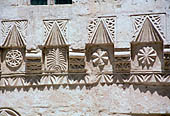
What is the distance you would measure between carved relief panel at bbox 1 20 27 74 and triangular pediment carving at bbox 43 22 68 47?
0.30 meters

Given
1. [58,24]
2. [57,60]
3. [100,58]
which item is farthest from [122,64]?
[58,24]

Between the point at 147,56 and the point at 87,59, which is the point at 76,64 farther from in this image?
the point at 147,56

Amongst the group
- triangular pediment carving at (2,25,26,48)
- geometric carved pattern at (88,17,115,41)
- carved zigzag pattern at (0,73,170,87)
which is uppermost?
geometric carved pattern at (88,17,115,41)

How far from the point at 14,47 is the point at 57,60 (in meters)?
0.57

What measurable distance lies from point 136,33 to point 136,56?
274 mm

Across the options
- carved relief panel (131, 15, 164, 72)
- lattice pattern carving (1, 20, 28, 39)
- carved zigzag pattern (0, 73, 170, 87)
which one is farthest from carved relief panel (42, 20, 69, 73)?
carved relief panel (131, 15, 164, 72)

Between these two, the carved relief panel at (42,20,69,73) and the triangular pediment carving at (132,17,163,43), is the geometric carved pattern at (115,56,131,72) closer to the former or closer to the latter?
the triangular pediment carving at (132,17,163,43)

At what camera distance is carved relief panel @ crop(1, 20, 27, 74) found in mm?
5094

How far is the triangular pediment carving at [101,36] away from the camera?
16.4 feet

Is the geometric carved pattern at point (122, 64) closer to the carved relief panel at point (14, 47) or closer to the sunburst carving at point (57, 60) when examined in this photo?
the sunburst carving at point (57, 60)

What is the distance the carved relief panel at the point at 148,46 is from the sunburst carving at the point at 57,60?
829mm

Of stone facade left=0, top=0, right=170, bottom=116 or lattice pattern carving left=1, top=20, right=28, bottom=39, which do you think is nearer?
stone facade left=0, top=0, right=170, bottom=116

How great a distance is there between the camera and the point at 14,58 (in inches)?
201

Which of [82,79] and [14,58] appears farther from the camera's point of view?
[14,58]
